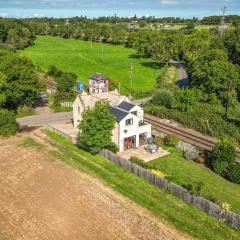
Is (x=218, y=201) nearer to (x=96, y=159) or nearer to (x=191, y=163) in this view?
(x=191, y=163)

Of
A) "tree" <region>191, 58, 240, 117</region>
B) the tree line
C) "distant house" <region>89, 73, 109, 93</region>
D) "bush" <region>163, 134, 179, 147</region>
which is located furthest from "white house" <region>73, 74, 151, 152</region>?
"tree" <region>191, 58, 240, 117</region>

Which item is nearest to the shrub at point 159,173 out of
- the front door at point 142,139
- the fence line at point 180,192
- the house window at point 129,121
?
the fence line at point 180,192

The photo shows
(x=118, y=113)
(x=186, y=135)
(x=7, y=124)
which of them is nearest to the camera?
(x=118, y=113)

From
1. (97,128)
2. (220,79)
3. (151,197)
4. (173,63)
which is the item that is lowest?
(173,63)

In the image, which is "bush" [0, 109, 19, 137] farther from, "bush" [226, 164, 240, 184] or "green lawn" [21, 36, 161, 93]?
"green lawn" [21, 36, 161, 93]

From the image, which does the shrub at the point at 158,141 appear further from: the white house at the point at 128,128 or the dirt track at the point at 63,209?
the dirt track at the point at 63,209

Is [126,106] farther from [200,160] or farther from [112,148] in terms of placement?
[200,160]

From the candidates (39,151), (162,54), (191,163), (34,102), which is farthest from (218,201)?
(162,54)

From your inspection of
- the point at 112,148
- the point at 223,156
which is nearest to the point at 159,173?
the point at 223,156
